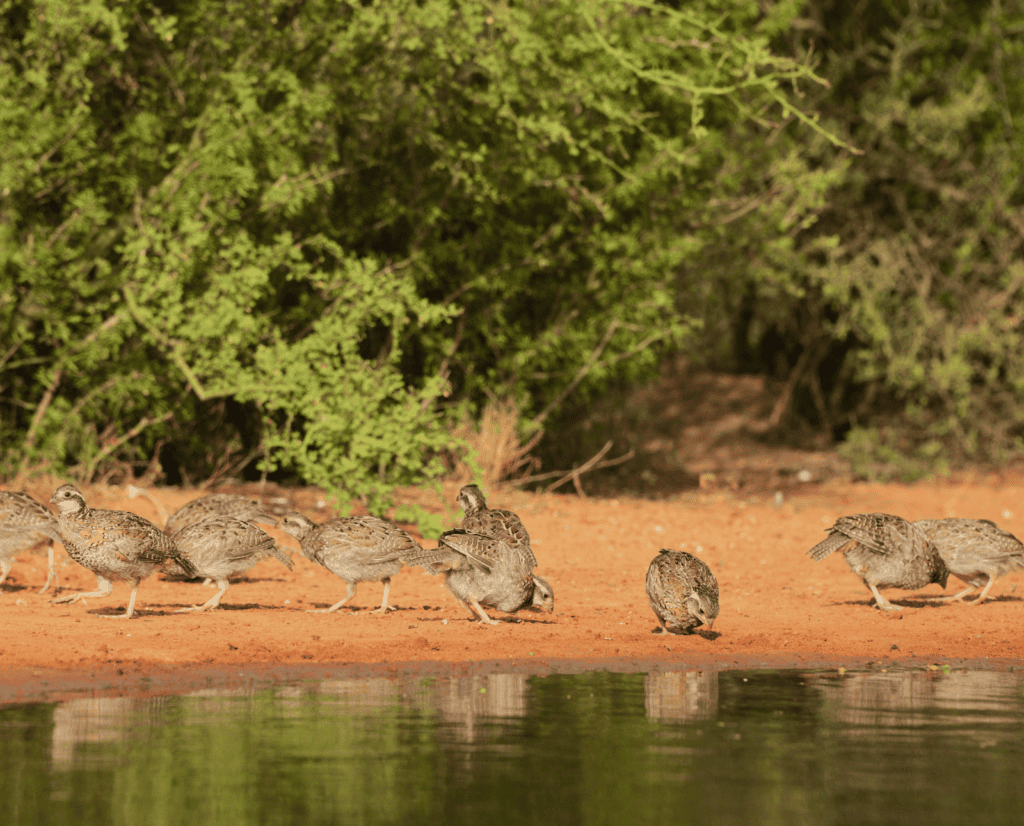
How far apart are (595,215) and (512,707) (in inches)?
433

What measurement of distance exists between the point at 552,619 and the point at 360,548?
5.41ft

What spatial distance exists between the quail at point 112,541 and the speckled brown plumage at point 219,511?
204cm

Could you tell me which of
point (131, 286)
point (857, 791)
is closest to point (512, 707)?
point (857, 791)

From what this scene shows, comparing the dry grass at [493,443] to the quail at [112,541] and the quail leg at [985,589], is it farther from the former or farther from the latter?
the quail at [112,541]

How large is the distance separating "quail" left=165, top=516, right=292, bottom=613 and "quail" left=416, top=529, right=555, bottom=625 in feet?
Answer: 4.83

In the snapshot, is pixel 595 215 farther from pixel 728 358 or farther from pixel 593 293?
pixel 728 358

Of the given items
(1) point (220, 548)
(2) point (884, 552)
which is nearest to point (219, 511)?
(1) point (220, 548)

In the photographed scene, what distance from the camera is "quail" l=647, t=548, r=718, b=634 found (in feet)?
33.6

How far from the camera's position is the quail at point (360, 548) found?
10.9m

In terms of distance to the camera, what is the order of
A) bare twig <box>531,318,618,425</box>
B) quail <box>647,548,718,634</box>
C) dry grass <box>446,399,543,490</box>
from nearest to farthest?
quail <box>647,548,718,634</box>, dry grass <box>446,399,543,490</box>, bare twig <box>531,318,618,425</box>

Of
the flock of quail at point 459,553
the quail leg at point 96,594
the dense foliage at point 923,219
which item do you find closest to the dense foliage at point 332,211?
the dense foliage at point 923,219

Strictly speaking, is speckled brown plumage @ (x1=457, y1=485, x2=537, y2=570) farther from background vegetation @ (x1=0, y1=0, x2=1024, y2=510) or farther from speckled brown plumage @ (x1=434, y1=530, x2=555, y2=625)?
background vegetation @ (x1=0, y1=0, x2=1024, y2=510)

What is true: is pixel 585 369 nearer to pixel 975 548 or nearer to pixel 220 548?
pixel 975 548

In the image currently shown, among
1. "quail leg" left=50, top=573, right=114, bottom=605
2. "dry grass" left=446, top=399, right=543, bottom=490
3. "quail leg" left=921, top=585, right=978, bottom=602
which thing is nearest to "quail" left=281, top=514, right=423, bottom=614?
"quail leg" left=50, top=573, right=114, bottom=605
